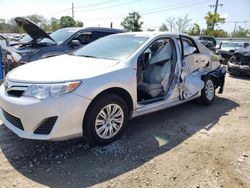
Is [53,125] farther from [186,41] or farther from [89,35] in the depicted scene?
[89,35]

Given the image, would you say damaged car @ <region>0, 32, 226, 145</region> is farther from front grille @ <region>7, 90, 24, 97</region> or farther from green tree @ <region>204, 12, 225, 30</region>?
green tree @ <region>204, 12, 225, 30</region>

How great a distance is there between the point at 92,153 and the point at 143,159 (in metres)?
0.68

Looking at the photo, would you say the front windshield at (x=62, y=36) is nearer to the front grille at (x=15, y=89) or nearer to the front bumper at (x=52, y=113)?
the front grille at (x=15, y=89)

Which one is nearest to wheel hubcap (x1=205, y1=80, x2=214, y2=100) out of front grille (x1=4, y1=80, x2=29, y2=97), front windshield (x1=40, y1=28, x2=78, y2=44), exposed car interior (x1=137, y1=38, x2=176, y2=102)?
exposed car interior (x1=137, y1=38, x2=176, y2=102)

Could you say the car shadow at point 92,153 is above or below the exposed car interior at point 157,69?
below

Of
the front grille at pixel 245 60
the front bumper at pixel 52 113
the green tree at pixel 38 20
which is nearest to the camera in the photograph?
the front bumper at pixel 52 113

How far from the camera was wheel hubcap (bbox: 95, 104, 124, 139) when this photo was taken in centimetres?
368

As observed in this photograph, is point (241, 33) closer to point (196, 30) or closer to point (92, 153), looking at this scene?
point (196, 30)

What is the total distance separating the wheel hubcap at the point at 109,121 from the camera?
3.68 m

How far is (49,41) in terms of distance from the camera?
7.84 metres

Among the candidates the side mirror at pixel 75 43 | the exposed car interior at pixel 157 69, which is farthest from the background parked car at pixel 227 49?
the exposed car interior at pixel 157 69

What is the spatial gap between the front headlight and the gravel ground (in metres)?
0.84

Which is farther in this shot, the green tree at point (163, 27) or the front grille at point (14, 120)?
the green tree at point (163, 27)

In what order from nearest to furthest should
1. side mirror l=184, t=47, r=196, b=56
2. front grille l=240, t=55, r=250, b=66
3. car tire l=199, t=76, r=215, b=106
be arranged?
1. side mirror l=184, t=47, r=196, b=56
2. car tire l=199, t=76, r=215, b=106
3. front grille l=240, t=55, r=250, b=66
